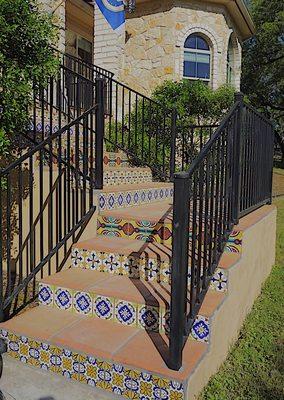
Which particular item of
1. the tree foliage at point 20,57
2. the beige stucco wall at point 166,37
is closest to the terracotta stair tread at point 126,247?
the tree foliage at point 20,57

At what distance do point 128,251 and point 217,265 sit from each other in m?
0.72

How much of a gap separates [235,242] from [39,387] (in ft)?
5.50

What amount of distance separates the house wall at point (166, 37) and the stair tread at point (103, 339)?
8.59 metres

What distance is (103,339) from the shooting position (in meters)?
2.43

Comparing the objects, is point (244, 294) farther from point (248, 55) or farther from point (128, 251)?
point (248, 55)

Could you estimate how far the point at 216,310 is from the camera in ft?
A: 8.05

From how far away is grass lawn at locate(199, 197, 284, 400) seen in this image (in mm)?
2270

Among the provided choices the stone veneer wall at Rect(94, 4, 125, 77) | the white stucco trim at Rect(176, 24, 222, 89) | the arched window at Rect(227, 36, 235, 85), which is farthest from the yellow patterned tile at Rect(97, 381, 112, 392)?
the arched window at Rect(227, 36, 235, 85)

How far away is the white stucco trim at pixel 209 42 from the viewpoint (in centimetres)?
1048

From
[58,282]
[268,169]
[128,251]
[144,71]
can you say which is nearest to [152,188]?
[268,169]

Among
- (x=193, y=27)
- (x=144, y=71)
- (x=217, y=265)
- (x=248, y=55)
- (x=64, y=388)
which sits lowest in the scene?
(x=64, y=388)

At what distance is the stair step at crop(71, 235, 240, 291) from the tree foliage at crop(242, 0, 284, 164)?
18295 millimetres

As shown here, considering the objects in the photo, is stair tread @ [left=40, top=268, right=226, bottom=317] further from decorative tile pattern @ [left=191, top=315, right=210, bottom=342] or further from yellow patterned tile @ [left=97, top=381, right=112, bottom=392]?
yellow patterned tile @ [left=97, top=381, right=112, bottom=392]

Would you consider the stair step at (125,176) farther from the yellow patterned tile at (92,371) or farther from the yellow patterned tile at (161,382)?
the yellow patterned tile at (161,382)
